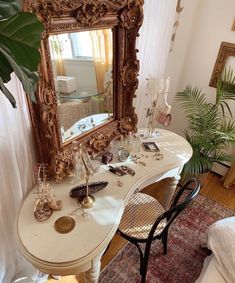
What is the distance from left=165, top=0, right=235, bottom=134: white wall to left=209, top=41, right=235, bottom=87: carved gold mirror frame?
0.12ft

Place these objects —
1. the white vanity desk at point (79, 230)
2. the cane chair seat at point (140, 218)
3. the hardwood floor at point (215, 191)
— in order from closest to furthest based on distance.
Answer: the white vanity desk at point (79, 230) < the cane chair seat at point (140, 218) < the hardwood floor at point (215, 191)

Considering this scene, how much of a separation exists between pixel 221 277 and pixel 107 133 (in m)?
1.07

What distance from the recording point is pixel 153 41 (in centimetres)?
177

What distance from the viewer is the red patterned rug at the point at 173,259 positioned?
1.68 meters

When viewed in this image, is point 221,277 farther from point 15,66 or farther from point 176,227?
point 15,66

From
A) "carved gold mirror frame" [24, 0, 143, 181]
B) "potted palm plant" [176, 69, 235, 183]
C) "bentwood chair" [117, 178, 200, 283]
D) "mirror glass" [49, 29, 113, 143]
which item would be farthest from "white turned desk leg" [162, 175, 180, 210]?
"mirror glass" [49, 29, 113, 143]

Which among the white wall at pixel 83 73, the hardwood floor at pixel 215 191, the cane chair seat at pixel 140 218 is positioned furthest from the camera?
the hardwood floor at pixel 215 191

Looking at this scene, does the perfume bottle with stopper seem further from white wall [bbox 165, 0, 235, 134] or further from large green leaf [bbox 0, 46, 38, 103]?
white wall [bbox 165, 0, 235, 134]

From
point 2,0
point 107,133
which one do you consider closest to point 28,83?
point 2,0

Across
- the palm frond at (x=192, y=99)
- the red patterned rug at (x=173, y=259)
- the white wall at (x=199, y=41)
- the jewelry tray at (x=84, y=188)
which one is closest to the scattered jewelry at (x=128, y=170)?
the jewelry tray at (x=84, y=188)

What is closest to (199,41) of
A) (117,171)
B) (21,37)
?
(117,171)

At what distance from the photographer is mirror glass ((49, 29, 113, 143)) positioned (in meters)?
1.07

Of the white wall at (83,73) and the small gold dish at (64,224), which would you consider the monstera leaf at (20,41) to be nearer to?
the white wall at (83,73)

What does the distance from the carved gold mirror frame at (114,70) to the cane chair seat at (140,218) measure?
54 cm
